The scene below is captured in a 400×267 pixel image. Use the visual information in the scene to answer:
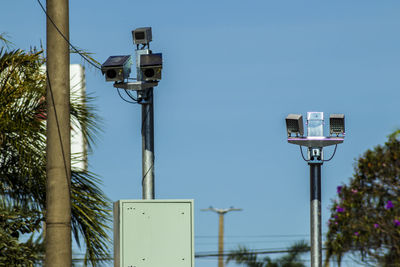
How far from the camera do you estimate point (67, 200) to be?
8367 millimetres

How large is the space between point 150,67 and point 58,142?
102 inches

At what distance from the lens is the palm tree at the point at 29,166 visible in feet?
38.9

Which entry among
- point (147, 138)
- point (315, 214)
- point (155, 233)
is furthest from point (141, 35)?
point (315, 214)

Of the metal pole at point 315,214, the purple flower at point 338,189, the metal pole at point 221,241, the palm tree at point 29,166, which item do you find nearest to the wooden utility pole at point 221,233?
the metal pole at point 221,241

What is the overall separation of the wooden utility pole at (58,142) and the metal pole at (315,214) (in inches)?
267

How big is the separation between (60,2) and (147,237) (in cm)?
247

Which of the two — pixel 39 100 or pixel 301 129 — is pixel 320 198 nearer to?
pixel 301 129

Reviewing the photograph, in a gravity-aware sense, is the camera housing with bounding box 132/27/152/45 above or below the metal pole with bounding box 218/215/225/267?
above

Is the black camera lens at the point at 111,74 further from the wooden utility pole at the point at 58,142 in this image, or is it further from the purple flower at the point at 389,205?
the purple flower at the point at 389,205

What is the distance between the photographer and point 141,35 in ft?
37.3

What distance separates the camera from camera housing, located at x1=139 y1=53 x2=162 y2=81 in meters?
10.7

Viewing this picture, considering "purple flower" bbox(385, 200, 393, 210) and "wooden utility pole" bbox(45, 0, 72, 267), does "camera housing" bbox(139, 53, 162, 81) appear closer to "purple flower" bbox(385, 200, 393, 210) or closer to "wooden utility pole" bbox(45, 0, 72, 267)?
"wooden utility pole" bbox(45, 0, 72, 267)

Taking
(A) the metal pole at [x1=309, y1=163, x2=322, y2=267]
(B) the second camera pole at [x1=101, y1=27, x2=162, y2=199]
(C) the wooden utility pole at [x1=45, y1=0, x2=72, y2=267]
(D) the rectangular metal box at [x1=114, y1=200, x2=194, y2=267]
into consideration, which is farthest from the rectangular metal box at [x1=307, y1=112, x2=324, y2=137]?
(C) the wooden utility pole at [x1=45, y1=0, x2=72, y2=267]

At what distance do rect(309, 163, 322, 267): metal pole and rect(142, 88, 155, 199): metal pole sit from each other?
14.1 ft
